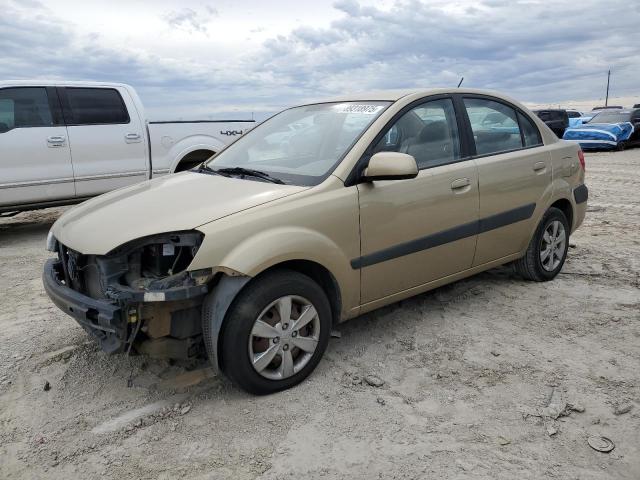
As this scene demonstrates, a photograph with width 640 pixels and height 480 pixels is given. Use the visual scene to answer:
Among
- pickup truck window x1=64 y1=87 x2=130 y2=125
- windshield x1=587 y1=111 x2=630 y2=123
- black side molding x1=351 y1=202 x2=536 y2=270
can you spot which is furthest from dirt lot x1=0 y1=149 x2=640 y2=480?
windshield x1=587 y1=111 x2=630 y2=123

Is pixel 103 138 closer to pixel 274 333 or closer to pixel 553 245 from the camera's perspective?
pixel 274 333

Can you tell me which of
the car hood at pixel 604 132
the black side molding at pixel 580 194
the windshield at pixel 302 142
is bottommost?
the black side molding at pixel 580 194

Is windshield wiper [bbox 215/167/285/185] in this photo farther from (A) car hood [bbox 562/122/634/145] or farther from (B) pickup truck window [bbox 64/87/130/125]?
(A) car hood [bbox 562/122/634/145]

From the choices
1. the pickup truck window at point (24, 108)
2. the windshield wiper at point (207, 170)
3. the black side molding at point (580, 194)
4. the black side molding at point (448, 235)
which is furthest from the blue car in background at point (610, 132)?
the windshield wiper at point (207, 170)

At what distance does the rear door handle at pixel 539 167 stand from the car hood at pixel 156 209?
7.43ft

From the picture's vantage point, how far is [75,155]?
698cm

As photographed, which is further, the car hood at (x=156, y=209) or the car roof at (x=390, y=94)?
the car roof at (x=390, y=94)

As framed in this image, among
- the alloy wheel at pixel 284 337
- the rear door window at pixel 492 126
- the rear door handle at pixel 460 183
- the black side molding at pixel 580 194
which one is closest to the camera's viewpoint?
the alloy wheel at pixel 284 337

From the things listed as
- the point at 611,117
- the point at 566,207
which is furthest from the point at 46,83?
the point at 611,117

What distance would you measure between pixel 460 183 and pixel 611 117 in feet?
59.7

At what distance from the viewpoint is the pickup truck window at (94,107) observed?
7.02 m

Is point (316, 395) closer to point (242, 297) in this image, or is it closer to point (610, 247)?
point (242, 297)

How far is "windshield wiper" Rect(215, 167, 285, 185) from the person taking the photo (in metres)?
3.40

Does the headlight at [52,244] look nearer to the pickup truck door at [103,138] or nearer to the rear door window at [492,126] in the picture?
the rear door window at [492,126]
